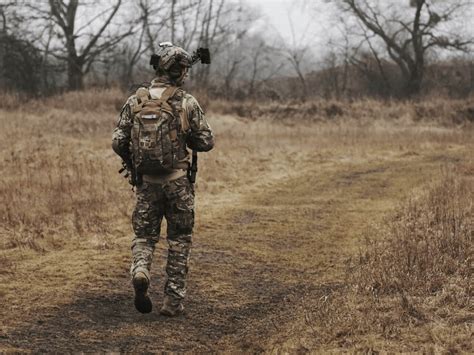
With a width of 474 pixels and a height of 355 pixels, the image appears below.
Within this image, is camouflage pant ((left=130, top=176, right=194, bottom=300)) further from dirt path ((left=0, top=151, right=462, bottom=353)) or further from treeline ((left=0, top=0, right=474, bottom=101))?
treeline ((left=0, top=0, right=474, bottom=101))

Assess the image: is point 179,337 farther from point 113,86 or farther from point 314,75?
point 314,75

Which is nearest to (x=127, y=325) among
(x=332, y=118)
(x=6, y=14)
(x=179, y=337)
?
(x=179, y=337)

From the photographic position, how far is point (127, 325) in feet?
15.1

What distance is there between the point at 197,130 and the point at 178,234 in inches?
32.6

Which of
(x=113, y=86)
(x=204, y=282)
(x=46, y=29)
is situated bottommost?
(x=204, y=282)

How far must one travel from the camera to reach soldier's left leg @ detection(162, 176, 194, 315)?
15.8 ft

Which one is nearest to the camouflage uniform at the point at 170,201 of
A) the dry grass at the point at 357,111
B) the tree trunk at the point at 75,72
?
the dry grass at the point at 357,111

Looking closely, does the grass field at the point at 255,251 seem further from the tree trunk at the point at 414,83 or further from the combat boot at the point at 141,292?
the tree trunk at the point at 414,83

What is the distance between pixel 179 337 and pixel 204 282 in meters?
1.50

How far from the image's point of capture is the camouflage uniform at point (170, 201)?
15.7 ft

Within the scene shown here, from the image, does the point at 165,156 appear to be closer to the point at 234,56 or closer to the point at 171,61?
the point at 171,61

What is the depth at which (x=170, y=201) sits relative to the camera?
484 centimetres

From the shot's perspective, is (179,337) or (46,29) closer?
(179,337)

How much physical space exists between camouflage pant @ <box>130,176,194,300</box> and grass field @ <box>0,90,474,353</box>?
36 cm
